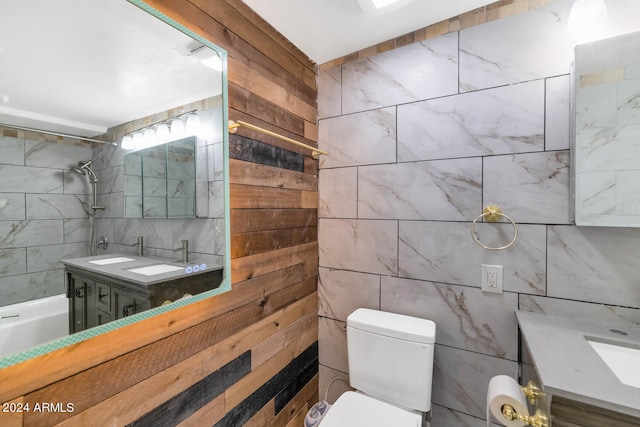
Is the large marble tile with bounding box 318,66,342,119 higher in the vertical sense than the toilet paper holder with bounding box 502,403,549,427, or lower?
higher

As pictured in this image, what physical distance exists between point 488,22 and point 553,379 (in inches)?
60.4

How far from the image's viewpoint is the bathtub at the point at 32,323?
66cm

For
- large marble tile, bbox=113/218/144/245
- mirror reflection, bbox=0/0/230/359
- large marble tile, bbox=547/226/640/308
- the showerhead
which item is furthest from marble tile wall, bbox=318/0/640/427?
the showerhead

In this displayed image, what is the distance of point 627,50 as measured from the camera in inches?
42.6

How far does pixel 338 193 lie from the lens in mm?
1773

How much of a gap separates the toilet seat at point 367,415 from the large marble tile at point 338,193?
0.99 m

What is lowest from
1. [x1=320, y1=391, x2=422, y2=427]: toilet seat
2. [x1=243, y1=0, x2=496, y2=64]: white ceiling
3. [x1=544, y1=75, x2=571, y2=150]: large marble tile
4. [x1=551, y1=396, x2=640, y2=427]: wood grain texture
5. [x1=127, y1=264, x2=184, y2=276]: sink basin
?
[x1=320, y1=391, x2=422, y2=427]: toilet seat

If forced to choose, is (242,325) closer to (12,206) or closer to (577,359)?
(12,206)

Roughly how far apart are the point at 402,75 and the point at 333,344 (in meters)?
1.71

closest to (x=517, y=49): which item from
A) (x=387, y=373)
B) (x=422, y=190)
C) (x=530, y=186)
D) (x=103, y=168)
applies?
(x=530, y=186)

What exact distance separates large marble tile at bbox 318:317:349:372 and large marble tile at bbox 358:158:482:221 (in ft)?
2.47

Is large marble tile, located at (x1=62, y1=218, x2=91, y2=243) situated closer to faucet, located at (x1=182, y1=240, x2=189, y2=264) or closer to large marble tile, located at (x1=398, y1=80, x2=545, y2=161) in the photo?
faucet, located at (x1=182, y1=240, x2=189, y2=264)

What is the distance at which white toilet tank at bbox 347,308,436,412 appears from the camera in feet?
4.28

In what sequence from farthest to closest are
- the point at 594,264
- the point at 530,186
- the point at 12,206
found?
the point at 530,186 → the point at 594,264 → the point at 12,206
